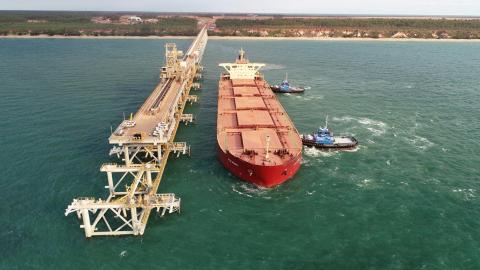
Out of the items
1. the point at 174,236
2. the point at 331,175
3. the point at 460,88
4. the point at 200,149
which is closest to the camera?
the point at 174,236

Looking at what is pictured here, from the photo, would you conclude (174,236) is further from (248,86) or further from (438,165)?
(248,86)

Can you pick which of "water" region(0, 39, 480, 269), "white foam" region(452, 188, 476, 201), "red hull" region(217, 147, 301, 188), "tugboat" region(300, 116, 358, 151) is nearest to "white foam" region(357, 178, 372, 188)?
"water" region(0, 39, 480, 269)

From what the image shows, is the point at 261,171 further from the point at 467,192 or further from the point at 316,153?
the point at 467,192

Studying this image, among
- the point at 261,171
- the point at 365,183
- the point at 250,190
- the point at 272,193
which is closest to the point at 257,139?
the point at 261,171

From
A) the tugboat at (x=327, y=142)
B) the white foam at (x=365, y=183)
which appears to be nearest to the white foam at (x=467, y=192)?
the white foam at (x=365, y=183)

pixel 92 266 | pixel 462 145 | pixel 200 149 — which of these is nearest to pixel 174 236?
pixel 92 266

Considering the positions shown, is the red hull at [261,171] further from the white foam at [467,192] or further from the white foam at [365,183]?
the white foam at [467,192]
